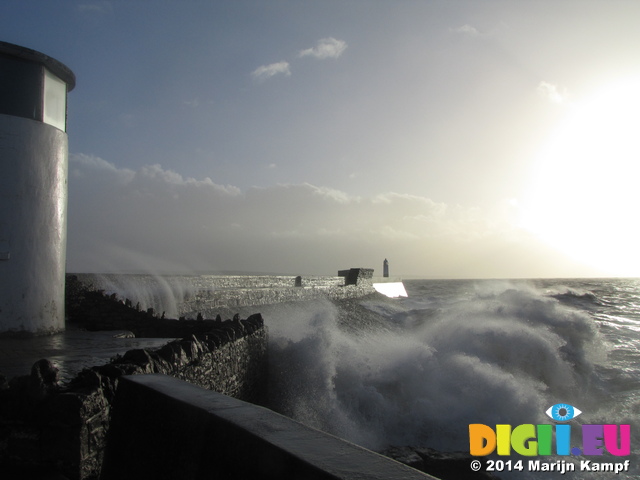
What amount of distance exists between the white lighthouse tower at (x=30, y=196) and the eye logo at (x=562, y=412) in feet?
27.8

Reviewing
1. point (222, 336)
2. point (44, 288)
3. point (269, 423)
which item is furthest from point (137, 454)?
point (44, 288)

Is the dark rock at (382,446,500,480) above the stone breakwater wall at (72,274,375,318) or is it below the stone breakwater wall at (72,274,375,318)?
below

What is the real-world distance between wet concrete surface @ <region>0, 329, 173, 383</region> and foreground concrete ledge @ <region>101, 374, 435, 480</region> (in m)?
1.07

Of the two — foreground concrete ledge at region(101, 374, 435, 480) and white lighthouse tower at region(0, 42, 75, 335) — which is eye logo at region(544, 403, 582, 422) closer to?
foreground concrete ledge at region(101, 374, 435, 480)

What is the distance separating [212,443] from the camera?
2.20 metres

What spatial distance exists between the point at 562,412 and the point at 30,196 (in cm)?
959

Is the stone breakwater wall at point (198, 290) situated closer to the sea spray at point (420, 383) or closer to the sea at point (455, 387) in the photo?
the sea at point (455, 387)

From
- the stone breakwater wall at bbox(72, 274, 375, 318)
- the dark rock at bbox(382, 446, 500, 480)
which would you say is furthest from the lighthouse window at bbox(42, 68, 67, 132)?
the dark rock at bbox(382, 446, 500, 480)

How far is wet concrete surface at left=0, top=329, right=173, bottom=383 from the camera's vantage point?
4.27 m

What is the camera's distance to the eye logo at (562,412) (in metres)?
8.59

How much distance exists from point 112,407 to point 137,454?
1.64 ft

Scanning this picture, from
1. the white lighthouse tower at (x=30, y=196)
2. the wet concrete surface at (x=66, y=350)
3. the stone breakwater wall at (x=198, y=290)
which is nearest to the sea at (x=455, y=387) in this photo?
the stone breakwater wall at (x=198, y=290)

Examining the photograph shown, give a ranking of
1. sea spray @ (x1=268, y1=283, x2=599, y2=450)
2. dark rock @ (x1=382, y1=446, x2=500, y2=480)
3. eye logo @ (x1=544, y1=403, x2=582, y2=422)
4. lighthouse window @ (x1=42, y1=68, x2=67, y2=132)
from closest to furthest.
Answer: dark rock @ (x1=382, y1=446, x2=500, y2=480) → lighthouse window @ (x1=42, y1=68, x2=67, y2=132) → sea spray @ (x1=268, y1=283, x2=599, y2=450) → eye logo @ (x1=544, y1=403, x2=582, y2=422)

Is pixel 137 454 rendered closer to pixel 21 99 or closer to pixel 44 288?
pixel 44 288
